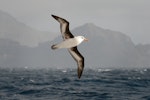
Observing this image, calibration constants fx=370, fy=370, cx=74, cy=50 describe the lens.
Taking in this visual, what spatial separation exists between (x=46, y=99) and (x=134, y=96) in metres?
10.0

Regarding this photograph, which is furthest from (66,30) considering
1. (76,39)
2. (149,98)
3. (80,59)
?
(149,98)

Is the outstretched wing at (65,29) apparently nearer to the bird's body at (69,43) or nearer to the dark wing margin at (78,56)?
the bird's body at (69,43)

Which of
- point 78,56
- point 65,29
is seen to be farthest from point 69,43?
point 78,56

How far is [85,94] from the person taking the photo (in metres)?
41.0

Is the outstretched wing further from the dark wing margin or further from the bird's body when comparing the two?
the dark wing margin

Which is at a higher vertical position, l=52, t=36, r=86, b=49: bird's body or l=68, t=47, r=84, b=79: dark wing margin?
l=52, t=36, r=86, b=49: bird's body

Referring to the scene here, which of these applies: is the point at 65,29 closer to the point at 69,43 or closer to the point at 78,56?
the point at 69,43

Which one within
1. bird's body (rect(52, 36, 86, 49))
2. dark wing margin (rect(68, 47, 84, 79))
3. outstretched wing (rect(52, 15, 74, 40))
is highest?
outstretched wing (rect(52, 15, 74, 40))

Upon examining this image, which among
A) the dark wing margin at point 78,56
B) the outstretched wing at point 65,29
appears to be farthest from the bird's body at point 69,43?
the dark wing margin at point 78,56

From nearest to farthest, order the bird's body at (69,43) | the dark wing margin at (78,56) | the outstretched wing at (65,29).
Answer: the bird's body at (69,43) < the outstretched wing at (65,29) < the dark wing margin at (78,56)

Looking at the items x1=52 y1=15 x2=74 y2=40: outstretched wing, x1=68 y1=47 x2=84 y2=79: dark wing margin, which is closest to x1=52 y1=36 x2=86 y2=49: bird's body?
x1=52 y1=15 x2=74 y2=40: outstretched wing

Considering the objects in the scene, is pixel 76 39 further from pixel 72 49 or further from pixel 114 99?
pixel 114 99

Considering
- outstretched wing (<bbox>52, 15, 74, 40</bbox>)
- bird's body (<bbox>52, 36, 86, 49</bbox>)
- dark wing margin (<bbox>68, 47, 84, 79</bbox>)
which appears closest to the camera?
bird's body (<bbox>52, 36, 86, 49</bbox>)

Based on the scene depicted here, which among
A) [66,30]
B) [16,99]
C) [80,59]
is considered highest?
[66,30]
